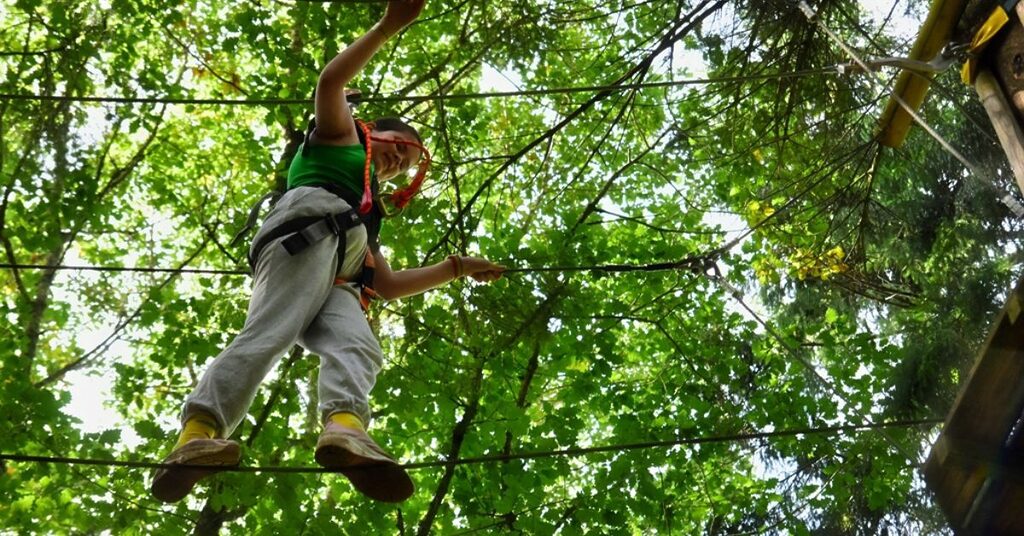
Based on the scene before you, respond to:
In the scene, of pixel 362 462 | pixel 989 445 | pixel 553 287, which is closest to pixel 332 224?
pixel 362 462

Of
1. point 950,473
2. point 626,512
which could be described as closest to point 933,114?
point 626,512

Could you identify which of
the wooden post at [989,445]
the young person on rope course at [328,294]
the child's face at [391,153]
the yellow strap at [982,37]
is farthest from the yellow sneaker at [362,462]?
the yellow strap at [982,37]

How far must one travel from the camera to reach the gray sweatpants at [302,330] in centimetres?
249

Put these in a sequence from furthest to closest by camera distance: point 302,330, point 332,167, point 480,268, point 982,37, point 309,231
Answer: point 480,268
point 982,37
point 332,167
point 302,330
point 309,231

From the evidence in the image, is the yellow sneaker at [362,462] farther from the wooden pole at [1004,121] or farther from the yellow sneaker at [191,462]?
the wooden pole at [1004,121]

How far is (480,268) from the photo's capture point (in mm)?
3654

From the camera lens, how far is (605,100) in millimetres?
8070

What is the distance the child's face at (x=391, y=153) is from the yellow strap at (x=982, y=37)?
1.92 metres

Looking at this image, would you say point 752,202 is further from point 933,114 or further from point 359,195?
point 359,195

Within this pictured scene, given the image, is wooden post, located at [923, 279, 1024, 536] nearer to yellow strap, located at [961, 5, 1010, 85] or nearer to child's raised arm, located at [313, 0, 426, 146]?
yellow strap, located at [961, 5, 1010, 85]

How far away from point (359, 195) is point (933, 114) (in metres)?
5.09

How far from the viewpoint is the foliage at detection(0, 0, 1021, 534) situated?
580 centimetres

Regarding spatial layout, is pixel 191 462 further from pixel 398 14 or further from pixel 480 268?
pixel 480 268

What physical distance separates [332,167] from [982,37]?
2.20 meters
